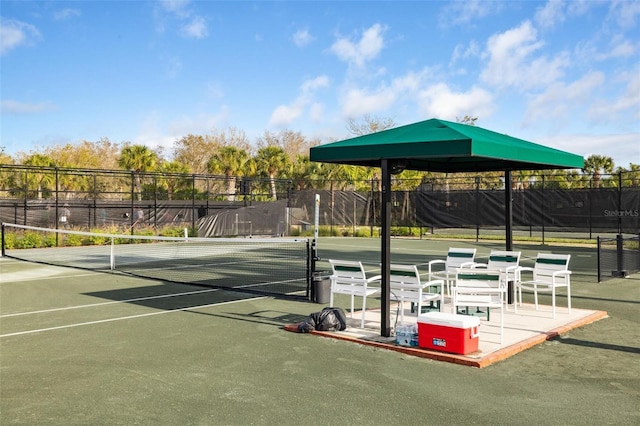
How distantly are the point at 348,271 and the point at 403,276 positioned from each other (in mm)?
901

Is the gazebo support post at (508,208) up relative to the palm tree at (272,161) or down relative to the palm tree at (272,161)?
down

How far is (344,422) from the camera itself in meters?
5.09

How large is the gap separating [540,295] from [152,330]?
8074 mm

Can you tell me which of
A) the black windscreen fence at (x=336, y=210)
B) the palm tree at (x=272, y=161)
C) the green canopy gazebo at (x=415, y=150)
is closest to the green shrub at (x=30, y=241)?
the black windscreen fence at (x=336, y=210)

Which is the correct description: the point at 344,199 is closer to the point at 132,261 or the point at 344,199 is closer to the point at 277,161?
the point at 277,161

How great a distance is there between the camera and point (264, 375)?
6559mm

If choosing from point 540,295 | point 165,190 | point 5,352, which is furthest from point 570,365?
point 165,190

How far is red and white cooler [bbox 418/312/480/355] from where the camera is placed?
7184mm

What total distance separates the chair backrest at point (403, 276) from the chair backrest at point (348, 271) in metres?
0.46

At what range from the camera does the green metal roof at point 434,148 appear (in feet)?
23.7

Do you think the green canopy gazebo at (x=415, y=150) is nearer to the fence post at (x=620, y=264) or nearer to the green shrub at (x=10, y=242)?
the fence post at (x=620, y=264)

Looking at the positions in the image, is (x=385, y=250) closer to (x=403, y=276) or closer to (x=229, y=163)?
(x=403, y=276)

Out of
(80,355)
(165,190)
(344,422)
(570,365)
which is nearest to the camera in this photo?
(344,422)

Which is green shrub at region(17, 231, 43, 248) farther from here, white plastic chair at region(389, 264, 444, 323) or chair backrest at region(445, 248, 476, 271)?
white plastic chair at region(389, 264, 444, 323)
